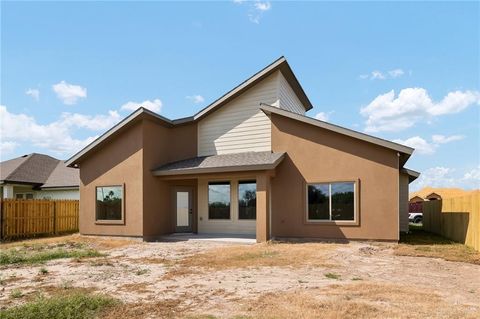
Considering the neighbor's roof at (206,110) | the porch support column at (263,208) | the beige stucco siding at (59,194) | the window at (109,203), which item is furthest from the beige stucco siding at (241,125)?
the beige stucco siding at (59,194)

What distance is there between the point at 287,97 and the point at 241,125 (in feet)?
10.6

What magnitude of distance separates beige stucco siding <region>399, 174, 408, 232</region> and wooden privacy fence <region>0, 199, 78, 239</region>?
18.3 m

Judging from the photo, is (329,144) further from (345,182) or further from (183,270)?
(183,270)

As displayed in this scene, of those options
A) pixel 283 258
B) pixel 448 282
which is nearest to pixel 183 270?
pixel 283 258

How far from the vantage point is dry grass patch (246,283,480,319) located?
5.64m

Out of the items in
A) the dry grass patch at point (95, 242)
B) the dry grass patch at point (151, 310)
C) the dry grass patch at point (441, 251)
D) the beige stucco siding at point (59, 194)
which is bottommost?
the dry grass patch at point (95, 242)

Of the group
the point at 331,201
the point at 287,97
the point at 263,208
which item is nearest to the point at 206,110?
the point at 287,97

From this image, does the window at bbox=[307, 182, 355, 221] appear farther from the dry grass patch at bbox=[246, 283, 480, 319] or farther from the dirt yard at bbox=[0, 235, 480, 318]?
the dry grass patch at bbox=[246, 283, 480, 319]

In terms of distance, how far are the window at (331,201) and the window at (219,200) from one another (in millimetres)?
Answer: 4221

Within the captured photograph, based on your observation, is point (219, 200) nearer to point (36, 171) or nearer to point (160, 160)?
point (160, 160)

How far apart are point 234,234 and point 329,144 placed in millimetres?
6002

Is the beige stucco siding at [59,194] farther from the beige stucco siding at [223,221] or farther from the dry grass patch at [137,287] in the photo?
the dry grass patch at [137,287]

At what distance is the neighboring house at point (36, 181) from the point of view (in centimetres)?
2608

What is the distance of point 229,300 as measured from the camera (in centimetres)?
661
